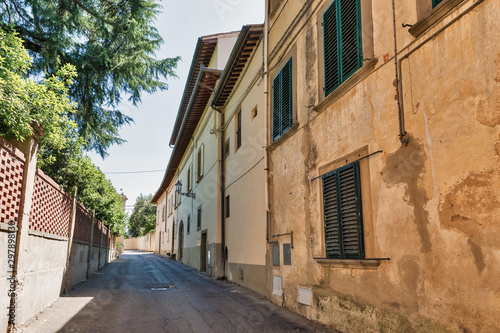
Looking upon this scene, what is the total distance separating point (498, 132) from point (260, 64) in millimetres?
8343

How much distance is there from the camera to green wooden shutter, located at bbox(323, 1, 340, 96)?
21.8ft

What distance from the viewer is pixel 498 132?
139 inches

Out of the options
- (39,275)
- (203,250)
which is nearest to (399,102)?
(39,275)

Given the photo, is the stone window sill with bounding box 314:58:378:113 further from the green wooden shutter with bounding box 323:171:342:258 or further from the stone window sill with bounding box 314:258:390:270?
the stone window sill with bounding box 314:258:390:270

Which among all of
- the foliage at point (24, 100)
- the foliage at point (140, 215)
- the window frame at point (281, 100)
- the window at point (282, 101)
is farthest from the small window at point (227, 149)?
the foliage at point (140, 215)

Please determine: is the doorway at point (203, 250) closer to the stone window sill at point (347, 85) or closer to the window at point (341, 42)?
the stone window sill at point (347, 85)

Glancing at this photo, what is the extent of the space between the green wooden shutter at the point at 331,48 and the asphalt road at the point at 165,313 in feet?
13.5

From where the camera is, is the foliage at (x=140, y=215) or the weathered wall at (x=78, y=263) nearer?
the weathered wall at (x=78, y=263)

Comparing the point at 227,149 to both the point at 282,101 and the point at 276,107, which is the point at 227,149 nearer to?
the point at 276,107

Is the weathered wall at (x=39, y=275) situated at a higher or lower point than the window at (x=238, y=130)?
lower

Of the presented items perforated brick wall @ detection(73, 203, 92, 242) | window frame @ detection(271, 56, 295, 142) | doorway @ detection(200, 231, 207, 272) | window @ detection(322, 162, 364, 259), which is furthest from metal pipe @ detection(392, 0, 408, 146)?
doorway @ detection(200, 231, 207, 272)

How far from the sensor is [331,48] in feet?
22.3

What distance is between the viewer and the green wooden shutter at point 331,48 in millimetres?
6641

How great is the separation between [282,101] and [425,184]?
5243 millimetres
